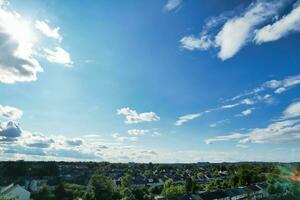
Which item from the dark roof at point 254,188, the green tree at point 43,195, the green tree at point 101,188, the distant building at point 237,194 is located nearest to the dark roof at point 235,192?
the distant building at point 237,194

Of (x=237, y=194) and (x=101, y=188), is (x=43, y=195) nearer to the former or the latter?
(x=101, y=188)

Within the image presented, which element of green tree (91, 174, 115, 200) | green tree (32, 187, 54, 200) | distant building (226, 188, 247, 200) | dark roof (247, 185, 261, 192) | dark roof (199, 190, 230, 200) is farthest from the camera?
dark roof (247, 185, 261, 192)

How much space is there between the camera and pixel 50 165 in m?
121

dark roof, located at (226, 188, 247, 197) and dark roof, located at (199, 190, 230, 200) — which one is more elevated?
dark roof, located at (226, 188, 247, 197)

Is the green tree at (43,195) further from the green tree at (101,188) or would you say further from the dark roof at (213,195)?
the dark roof at (213,195)

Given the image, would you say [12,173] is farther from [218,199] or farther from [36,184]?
[218,199]

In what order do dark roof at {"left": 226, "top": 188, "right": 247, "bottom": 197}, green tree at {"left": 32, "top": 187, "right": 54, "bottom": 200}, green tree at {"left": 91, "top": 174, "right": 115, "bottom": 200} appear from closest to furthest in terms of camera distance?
green tree at {"left": 91, "top": 174, "right": 115, "bottom": 200} < green tree at {"left": 32, "top": 187, "right": 54, "bottom": 200} < dark roof at {"left": 226, "top": 188, "right": 247, "bottom": 197}

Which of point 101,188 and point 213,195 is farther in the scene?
point 213,195

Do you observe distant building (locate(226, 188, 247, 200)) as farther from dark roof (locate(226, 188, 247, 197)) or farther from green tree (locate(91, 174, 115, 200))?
green tree (locate(91, 174, 115, 200))

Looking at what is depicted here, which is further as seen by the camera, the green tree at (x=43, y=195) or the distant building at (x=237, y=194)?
the distant building at (x=237, y=194)

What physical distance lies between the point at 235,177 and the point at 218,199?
3367 cm

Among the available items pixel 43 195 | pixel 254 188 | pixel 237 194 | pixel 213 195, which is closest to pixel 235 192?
pixel 237 194

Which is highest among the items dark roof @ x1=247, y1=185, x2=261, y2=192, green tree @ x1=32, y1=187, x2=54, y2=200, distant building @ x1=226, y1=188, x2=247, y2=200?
dark roof @ x1=247, y1=185, x2=261, y2=192

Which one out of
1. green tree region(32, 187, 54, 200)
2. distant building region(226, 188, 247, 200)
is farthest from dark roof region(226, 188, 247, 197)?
green tree region(32, 187, 54, 200)
